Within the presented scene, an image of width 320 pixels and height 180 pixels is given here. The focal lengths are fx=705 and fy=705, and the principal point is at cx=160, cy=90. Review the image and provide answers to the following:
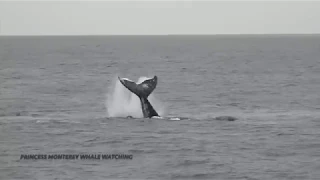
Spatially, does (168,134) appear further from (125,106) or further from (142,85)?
(125,106)

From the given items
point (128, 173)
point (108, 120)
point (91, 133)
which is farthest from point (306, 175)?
point (108, 120)

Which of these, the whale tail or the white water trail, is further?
the white water trail

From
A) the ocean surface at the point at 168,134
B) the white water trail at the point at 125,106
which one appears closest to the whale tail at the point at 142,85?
the ocean surface at the point at 168,134

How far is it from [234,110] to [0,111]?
14.1 metres

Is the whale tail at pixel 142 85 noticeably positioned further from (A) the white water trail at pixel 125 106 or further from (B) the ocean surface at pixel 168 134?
(A) the white water trail at pixel 125 106

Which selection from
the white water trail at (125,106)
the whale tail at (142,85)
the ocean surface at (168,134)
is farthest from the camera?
the white water trail at (125,106)

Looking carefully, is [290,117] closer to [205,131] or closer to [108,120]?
[205,131]

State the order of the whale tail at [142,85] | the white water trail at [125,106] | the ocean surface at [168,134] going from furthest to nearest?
the white water trail at [125,106]
the whale tail at [142,85]
the ocean surface at [168,134]

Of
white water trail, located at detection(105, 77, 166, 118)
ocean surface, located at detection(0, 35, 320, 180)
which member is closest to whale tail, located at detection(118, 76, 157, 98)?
ocean surface, located at detection(0, 35, 320, 180)

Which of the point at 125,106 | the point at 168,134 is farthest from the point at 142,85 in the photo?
the point at 125,106

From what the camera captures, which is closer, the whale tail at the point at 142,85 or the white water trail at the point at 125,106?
the whale tail at the point at 142,85

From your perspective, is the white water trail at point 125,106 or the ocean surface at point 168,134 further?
the white water trail at point 125,106

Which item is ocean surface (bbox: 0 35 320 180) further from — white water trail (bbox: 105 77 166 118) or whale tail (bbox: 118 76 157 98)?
whale tail (bbox: 118 76 157 98)

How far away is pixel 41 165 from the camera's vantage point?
2569cm
